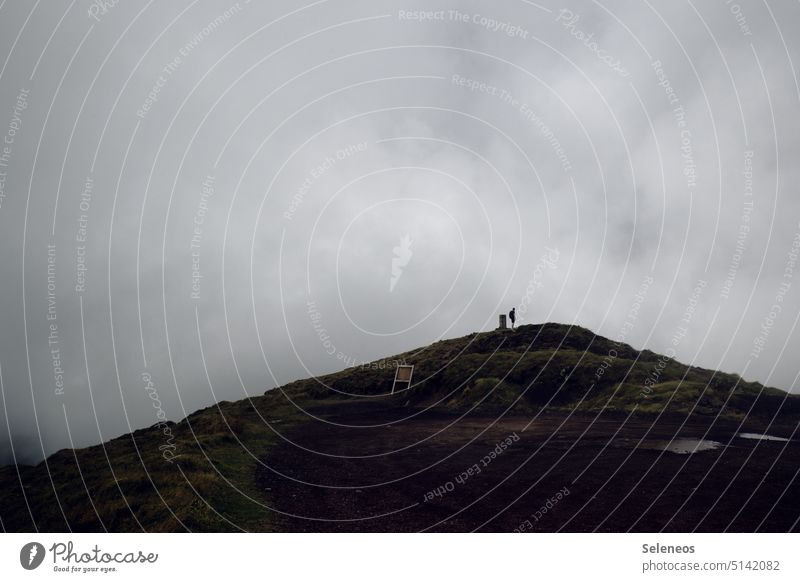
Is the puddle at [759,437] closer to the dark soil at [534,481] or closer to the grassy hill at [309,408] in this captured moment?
the dark soil at [534,481]

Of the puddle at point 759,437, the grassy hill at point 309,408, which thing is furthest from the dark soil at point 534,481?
the grassy hill at point 309,408

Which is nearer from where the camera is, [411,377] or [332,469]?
[332,469]

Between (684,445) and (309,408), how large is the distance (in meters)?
27.7

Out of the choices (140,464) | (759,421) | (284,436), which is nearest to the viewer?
(140,464)

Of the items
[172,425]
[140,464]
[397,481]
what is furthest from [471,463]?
[172,425]

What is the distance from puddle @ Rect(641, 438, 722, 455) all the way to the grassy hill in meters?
8.85

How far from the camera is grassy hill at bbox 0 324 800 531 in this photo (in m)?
15.8

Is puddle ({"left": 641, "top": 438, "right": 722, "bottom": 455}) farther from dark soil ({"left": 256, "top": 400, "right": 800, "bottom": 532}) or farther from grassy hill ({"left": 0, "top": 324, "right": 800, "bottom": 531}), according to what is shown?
grassy hill ({"left": 0, "top": 324, "right": 800, "bottom": 531})

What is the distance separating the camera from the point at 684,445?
872 inches

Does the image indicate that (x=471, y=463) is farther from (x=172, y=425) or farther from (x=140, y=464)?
(x=172, y=425)

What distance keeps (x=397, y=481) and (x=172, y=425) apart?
23.6 m

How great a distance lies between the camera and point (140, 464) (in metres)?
20.7

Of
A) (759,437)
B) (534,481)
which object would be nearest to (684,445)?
(759,437)

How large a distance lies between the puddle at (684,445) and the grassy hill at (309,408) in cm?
885
